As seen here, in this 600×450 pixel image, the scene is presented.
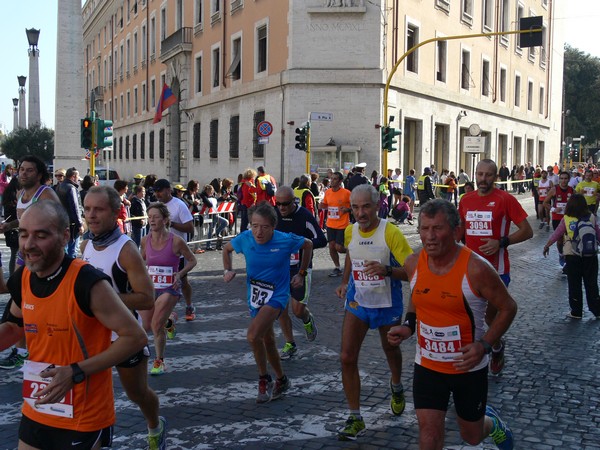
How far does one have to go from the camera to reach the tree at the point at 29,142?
185 feet

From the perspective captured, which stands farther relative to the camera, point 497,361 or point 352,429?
point 497,361

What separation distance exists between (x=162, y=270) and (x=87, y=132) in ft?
34.2

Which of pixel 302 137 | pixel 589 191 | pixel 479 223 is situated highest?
pixel 302 137

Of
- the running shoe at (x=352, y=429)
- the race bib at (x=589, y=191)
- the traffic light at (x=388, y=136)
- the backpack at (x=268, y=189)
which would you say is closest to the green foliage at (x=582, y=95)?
the traffic light at (x=388, y=136)

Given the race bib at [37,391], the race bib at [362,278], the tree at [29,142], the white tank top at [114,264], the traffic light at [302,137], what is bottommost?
the race bib at [37,391]

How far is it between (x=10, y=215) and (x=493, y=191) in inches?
226

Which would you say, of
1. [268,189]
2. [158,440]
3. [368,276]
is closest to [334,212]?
[268,189]

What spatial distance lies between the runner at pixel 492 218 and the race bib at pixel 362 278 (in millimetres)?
1770

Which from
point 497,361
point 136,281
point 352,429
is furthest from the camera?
point 497,361

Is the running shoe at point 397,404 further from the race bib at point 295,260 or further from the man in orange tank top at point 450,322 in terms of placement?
the race bib at point 295,260

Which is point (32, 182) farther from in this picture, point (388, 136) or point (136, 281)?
point (388, 136)

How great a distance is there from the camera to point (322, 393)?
5910 millimetres

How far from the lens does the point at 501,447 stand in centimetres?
421

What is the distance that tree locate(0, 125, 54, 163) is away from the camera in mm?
56531
